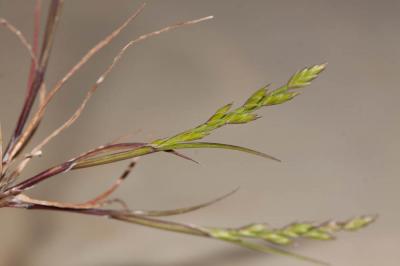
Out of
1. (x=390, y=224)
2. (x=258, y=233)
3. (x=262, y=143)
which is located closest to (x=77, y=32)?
(x=262, y=143)

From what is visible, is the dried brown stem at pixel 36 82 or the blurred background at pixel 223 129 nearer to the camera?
the dried brown stem at pixel 36 82

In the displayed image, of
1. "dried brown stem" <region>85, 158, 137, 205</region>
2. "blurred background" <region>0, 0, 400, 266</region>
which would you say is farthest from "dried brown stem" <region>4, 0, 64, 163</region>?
"blurred background" <region>0, 0, 400, 266</region>

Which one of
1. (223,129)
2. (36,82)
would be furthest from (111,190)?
(223,129)

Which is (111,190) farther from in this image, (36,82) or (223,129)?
(223,129)

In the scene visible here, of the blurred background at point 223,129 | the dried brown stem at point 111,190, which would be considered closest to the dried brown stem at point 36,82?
the dried brown stem at point 111,190

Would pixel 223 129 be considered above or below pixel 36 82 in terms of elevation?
above

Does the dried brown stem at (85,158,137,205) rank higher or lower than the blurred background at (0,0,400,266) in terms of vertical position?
lower

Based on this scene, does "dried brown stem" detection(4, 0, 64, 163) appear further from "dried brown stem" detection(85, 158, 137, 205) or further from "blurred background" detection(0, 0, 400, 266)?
"blurred background" detection(0, 0, 400, 266)

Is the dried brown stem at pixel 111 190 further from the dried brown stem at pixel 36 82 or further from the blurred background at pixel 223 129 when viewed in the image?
the blurred background at pixel 223 129
